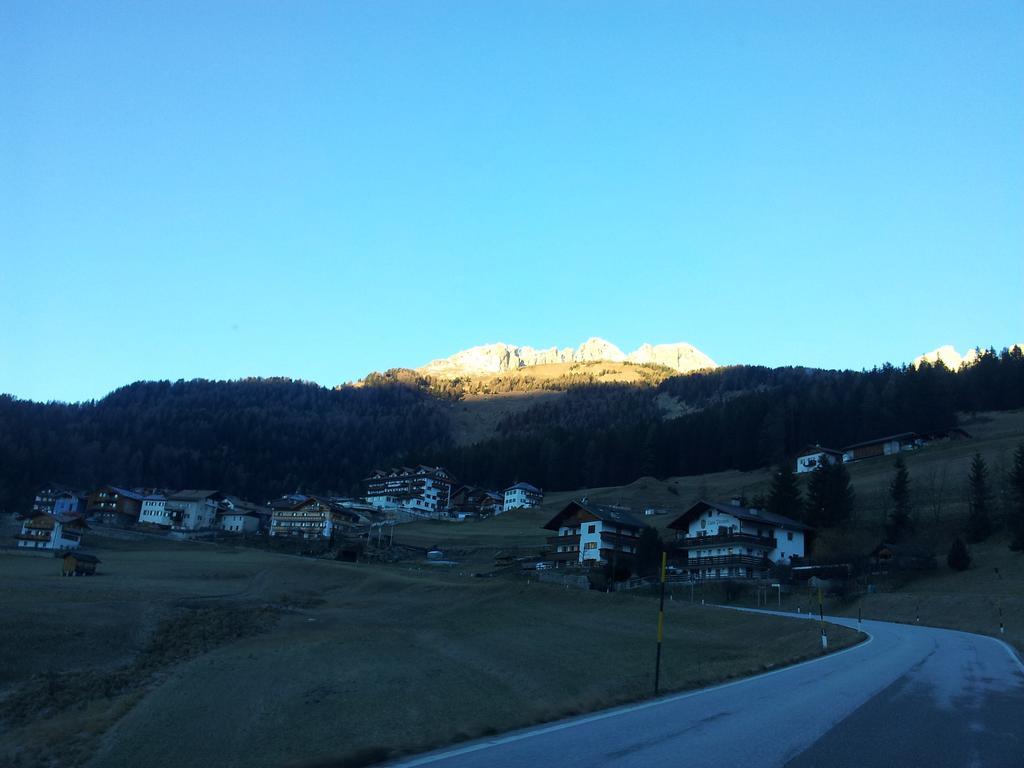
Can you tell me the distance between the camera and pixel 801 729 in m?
13.5

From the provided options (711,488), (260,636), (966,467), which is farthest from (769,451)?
(260,636)

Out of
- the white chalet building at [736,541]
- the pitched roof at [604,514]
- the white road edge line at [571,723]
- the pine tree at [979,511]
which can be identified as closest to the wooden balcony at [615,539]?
the pitched roof at [604,514]

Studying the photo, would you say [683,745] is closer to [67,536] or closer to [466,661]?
[466,661]

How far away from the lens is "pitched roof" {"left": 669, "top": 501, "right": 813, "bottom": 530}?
7538 centimetres

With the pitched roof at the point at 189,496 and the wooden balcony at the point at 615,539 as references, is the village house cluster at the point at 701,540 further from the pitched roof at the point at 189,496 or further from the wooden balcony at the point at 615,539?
the pitched roof at the point at 189,496

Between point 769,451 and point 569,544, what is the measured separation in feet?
251

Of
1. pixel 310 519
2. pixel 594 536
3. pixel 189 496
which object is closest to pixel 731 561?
pixel 594 536

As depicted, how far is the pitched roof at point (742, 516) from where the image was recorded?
75.4 metres

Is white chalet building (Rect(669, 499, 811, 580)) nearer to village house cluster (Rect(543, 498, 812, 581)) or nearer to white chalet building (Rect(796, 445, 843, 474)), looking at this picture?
village house cluster (Rect(543, 498, 812, 581))

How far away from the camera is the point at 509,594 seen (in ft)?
194

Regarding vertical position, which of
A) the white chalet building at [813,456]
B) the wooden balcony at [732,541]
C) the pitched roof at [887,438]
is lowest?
the wooden balcony at [732,541]

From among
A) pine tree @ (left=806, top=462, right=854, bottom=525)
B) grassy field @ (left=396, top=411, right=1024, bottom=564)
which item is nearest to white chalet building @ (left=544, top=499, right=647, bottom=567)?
grassy field @ (left=396, top=411, right=1024, bottom=564)

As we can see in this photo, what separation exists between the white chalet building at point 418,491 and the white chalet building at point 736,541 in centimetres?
8980

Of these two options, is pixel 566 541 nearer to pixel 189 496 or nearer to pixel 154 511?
pixel 189 496
